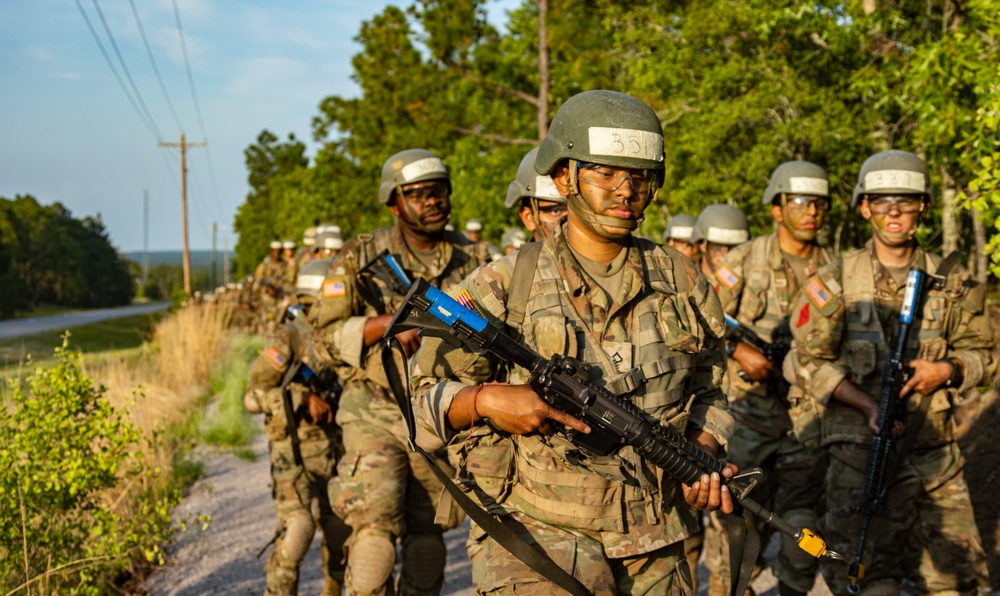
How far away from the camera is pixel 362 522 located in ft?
16.3

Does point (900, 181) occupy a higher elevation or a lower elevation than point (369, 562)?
higher

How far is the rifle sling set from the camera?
2990mm

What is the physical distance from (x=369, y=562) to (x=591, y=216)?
240 centimetres

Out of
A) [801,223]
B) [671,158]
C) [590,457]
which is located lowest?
[590,457]

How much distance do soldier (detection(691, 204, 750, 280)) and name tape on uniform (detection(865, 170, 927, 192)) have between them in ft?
8.64

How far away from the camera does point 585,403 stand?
9.51ft

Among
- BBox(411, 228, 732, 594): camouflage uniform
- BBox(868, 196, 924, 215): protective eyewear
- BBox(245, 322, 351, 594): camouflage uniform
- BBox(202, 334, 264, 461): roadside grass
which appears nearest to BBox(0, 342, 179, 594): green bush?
BBox(245, 322, 351, 594): camouflage uniform

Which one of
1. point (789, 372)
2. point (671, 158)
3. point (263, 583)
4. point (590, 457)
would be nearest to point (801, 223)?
point (789, 372)

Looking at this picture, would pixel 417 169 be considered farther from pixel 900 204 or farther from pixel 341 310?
pixel 900 204

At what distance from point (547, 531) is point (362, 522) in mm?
2033

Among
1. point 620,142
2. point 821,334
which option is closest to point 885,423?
point 821,334

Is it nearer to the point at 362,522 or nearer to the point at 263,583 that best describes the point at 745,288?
the point at 362,522

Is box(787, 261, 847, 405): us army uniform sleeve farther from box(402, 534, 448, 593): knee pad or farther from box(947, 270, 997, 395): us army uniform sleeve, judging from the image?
box(402, 534, 448, 593): knee pad

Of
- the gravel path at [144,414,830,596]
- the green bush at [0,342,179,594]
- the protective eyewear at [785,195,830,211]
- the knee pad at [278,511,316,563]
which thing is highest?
the protective eyewear at [785,195,830,211]
